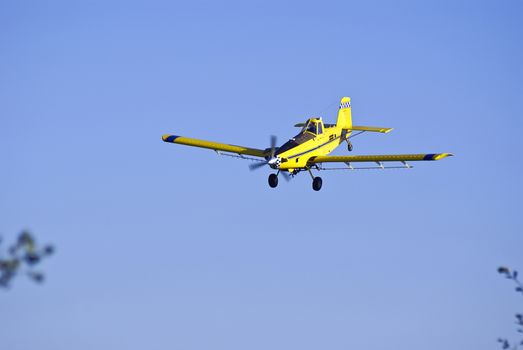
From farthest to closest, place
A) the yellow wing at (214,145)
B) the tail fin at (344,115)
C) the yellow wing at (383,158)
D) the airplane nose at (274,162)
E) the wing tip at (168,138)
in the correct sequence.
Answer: the wing tip at (168,138), the tail fin at (344,115), the yellow wing at (214,145), the yellow wing at (383,158), the airplane nose at (274,162)

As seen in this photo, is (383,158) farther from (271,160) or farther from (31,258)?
(31,258)

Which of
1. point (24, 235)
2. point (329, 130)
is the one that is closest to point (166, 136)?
point (329, 130)

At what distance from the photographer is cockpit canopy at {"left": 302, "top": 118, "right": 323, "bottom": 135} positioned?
4938 cm

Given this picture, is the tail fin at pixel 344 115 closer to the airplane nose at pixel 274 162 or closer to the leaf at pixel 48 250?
the airplane nose at pixel 274 162

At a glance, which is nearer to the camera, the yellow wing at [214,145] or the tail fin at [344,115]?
the yellow wing at [214,145]

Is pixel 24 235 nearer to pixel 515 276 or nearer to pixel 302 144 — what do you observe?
pixel 515 276

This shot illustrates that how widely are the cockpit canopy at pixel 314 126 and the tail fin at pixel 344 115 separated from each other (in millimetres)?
4543

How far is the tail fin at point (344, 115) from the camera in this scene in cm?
5581

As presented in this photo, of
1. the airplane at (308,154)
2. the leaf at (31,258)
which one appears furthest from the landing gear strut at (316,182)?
the leaf at (31,258)

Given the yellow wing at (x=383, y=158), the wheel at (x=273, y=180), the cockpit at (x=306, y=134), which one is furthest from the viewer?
the yellow wing at (x=383, y=158)

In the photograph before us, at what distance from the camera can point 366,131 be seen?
56062 millimetres

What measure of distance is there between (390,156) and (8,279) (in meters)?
38.6

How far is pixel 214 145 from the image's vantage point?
176 feet

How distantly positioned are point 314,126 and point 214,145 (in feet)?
23.6
